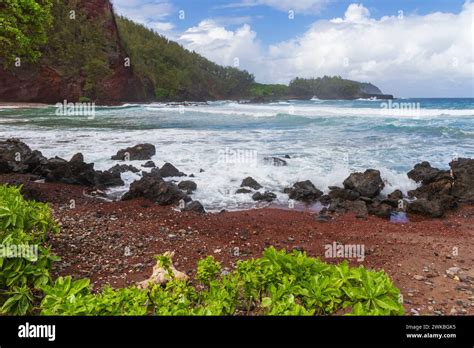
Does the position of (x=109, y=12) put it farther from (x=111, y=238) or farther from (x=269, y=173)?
(x=111, y=238)

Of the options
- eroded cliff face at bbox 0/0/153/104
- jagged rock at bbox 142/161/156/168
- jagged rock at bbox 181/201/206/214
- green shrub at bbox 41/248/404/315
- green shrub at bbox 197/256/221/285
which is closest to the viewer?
green shrub at bbox 41/248/404/315

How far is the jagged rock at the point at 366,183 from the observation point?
383 inches

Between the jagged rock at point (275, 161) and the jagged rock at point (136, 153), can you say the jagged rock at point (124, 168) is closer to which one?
the jagged rock at point (136, 153)

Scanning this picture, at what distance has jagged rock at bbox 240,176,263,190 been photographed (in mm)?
10398

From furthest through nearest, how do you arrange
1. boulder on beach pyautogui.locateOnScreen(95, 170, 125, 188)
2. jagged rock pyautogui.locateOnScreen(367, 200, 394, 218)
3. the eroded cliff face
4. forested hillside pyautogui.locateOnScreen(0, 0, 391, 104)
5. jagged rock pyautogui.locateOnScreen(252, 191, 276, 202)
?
forested hillside pyautogui.locateOnScreen(0, 0, 391, 104), the eroded cliff face, boulder on beach pyautogui.locateOnScreen(95, 170, 125, 188), jagged rock pyautogui.locateOnScreen(252, 191, 276, 202), jagged rock pyautogui.locateOnScreen(367, 200, 394, 218)

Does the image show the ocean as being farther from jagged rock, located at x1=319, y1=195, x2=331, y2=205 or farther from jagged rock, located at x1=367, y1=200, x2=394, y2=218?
jagged rock, located at x1=367, y1=200, x2=394, y2=218

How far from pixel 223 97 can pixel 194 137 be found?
66130mm

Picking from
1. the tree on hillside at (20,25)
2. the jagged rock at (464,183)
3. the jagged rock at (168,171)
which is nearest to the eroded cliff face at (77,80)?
the jagged rock at (168,171)

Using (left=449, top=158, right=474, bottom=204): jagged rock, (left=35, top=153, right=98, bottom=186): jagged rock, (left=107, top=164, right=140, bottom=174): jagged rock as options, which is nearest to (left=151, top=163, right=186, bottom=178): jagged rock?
(left=107, top=164, right=140, bottom=174): jagged rock

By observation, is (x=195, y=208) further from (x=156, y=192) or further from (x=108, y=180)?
(x=108, y=180)

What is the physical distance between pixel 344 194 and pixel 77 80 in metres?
55.8

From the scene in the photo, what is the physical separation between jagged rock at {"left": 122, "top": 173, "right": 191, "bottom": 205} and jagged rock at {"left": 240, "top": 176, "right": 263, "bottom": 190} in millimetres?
2084

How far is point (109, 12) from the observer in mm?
60125
